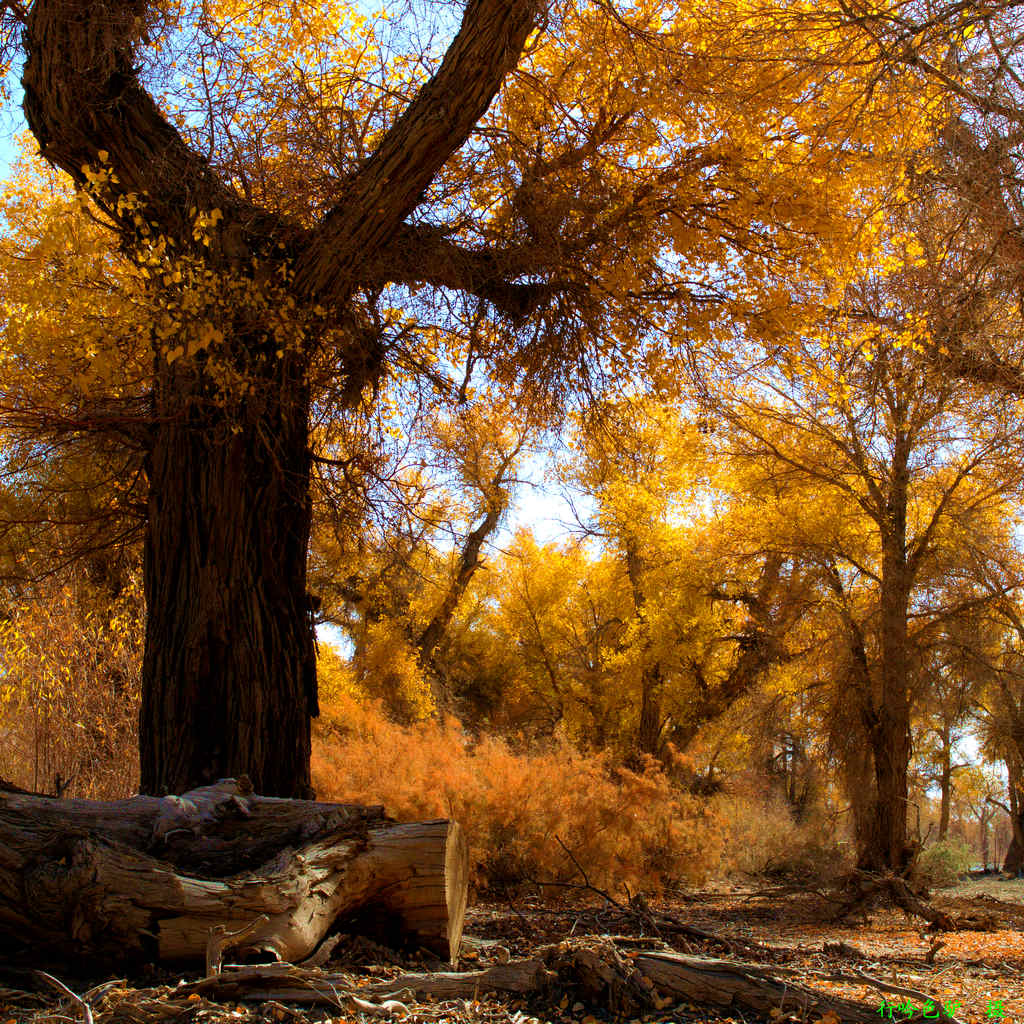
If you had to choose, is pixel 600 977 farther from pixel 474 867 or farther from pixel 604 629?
pixel 604 629

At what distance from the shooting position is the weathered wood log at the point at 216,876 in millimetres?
3205

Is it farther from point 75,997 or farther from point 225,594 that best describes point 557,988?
point 225,594

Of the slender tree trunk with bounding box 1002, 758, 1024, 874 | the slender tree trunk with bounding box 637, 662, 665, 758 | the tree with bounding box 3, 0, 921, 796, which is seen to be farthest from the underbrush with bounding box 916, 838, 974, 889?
the tree with bounding box 3, 0, 921, 796

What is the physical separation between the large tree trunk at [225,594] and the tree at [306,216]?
0.02 meters

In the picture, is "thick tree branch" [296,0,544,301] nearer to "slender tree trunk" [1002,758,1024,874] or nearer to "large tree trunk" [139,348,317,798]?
"large tree trunk" [139,348,317,798]

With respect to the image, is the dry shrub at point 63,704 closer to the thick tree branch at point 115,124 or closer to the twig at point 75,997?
the thick tree branch at point 115,124

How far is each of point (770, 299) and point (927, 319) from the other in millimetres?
2364

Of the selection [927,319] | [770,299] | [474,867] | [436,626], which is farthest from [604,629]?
[770,299]

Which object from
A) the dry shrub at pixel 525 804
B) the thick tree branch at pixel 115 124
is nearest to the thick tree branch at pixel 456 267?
the thick tree branch at pixel 115 124

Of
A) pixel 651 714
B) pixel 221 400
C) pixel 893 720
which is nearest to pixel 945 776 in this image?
pixel 651 714

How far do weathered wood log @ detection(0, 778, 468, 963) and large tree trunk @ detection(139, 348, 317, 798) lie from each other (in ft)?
5.10

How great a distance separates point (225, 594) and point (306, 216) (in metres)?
2.61

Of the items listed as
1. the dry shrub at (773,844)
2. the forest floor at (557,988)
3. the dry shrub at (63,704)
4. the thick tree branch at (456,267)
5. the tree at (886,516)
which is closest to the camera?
the forest floor at (557,988)

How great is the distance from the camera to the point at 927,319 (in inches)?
307
